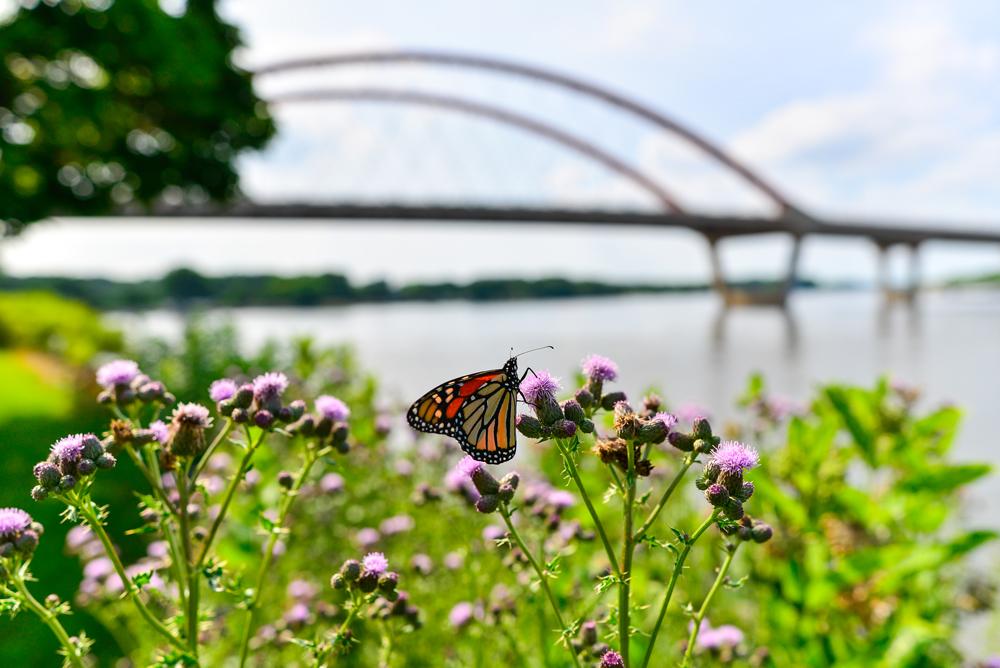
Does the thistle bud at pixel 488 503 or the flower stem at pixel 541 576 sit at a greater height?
the thistle bud at pixel 488 503

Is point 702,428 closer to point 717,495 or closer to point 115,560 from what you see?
point 717,495

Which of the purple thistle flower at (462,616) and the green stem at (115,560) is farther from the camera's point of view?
the purple thistle flower at (462,616)

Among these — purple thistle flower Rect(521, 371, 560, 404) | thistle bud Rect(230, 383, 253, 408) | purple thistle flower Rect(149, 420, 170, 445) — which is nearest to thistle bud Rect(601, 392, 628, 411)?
purple thistle flower Rect(521, 371, 560, 404)

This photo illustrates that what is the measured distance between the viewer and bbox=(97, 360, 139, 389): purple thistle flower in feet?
5.40

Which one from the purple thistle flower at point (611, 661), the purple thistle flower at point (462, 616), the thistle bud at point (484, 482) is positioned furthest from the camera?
the purple thistle flower at point (462, 616)

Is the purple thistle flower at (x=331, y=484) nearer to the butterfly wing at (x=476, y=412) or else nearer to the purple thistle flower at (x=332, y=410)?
the purple thistle flower at (x=332, y=410)

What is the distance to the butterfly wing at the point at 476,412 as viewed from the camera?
61.6 inches

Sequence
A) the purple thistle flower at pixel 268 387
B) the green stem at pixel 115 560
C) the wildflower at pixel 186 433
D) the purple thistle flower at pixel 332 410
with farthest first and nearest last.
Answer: the purple thistle flower at pixel 332 410 → the purple thistle flower at pixel 268 387 → the wildflower at pixel 186 433 → the green stem at pixel 115 560

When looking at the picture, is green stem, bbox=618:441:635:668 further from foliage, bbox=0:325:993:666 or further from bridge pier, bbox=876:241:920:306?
bridge pier, bbox=876:241:920:306

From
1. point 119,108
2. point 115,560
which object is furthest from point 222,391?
point 119,108

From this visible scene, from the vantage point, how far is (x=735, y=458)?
1297 millimetres

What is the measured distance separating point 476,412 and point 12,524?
0.89 meters

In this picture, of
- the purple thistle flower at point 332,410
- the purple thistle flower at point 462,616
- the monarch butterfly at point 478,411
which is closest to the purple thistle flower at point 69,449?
the purple thistle flower at point 332,410

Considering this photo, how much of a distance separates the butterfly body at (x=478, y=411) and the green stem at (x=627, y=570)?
31cm
